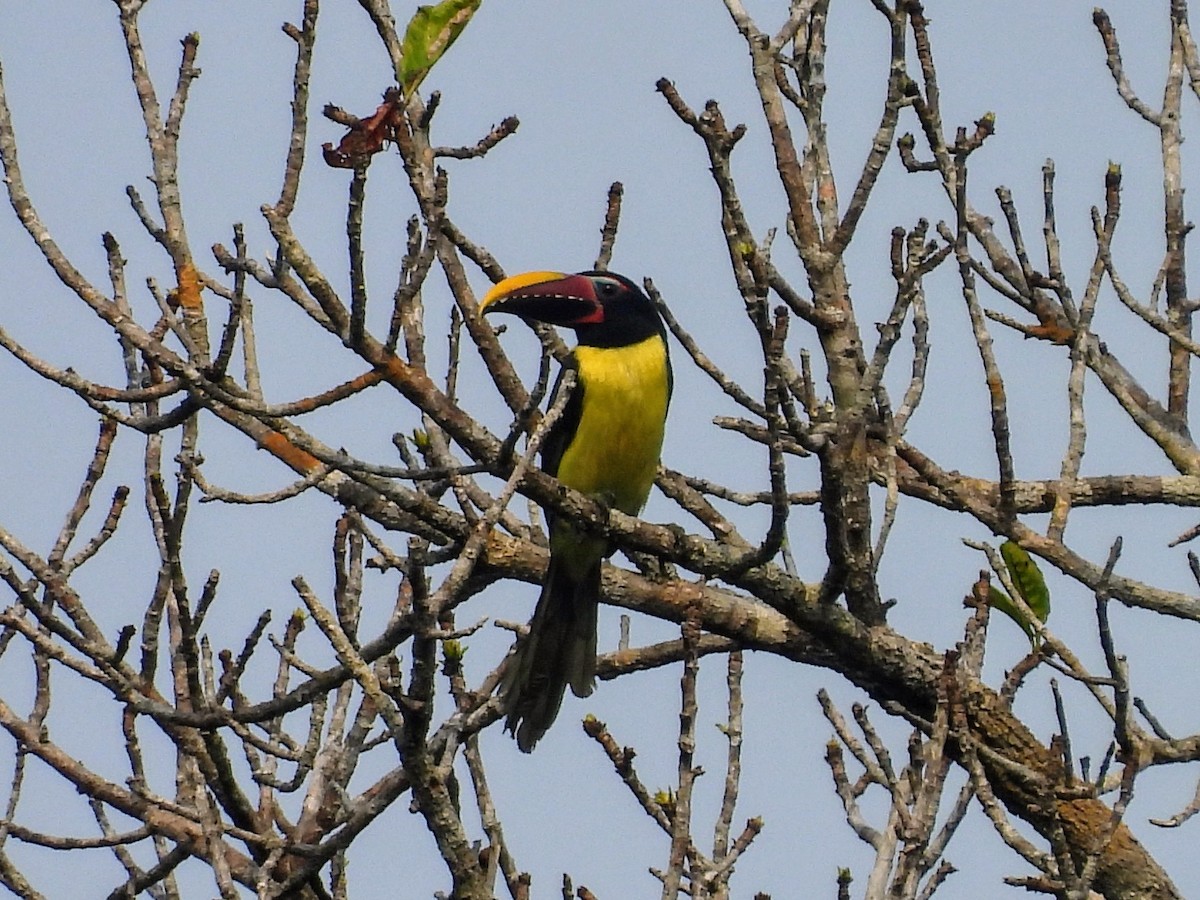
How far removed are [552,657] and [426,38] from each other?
9.63ft

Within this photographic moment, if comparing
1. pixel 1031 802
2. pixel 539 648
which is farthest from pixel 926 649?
pixel 539 648

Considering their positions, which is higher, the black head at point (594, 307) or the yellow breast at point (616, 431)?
the black head at point (594, 307)

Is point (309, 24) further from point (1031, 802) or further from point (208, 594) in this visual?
point (1031, 802)

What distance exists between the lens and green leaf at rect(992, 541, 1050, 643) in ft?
14.5

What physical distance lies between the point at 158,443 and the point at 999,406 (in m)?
2.33

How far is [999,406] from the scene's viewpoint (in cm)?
459

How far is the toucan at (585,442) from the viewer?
5.93 m

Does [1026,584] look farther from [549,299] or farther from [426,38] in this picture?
[549,299]

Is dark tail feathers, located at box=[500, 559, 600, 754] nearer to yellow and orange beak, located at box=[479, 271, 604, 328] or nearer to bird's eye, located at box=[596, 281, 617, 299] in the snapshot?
yellow and orange beak, located at box=[479, 271, 604, 328]

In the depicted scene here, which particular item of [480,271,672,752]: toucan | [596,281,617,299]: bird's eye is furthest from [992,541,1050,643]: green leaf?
[596,281,617,299]: bird's eye

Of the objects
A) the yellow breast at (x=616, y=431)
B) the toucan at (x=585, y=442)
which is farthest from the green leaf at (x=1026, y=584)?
the yellow breast at (x=616, y=431)

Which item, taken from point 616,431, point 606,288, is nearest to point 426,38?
point 616,431

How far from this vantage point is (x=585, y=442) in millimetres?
6562

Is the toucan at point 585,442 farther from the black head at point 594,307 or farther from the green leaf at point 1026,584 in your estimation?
the green leaf at point 1026,584
